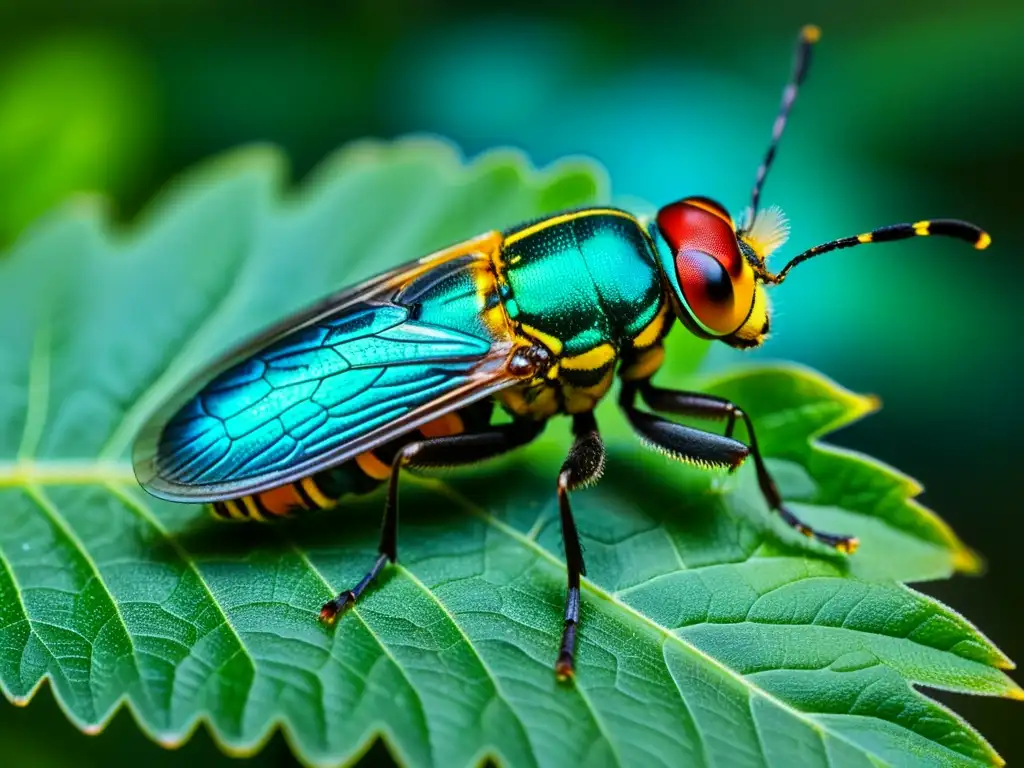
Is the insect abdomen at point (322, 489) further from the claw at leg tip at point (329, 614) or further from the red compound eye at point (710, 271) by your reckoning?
the red compound eye at point (710, 271)

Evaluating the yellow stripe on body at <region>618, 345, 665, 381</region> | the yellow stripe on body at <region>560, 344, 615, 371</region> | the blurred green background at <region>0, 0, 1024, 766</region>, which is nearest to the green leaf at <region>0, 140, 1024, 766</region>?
the yellow stripe on body at <region>618, 345, 665, 381</region>

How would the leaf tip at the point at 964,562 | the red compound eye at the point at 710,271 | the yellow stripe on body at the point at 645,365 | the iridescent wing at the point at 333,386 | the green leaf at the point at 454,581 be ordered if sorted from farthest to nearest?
the yellow stripe on body at the point at 645,365 < the red compound eye at the point at 710,271 < the iridescent wing at the point at 333,386 < the leaf tip at the point at 964,562 < the green leaf at the point at 454,581

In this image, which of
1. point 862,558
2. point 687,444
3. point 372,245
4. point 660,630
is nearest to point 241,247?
point 372,245

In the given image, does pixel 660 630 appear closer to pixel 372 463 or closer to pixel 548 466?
pixel 548 466

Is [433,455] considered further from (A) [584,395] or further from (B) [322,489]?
(A) [584,395]

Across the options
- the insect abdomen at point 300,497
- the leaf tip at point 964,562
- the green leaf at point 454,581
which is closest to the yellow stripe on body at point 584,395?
the green leaf at point 454,581

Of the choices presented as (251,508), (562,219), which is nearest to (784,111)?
(562,219)

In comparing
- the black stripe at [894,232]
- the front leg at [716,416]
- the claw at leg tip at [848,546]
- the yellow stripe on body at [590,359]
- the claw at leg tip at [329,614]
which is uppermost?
the black stripe at [894,232]
